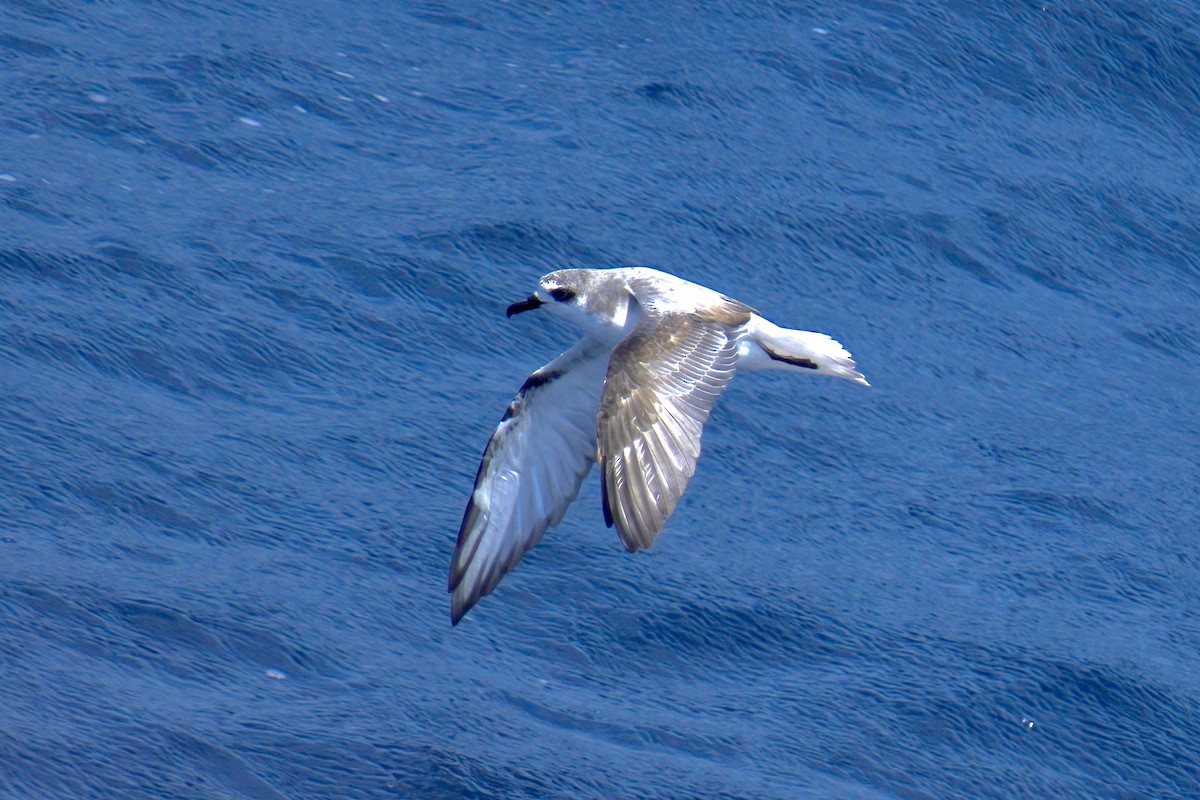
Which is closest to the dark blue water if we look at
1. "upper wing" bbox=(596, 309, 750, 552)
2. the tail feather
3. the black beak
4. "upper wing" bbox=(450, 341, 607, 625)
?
"upper wing" bbox=(450, 341, 607, 625)

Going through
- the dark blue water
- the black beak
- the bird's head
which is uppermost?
the bird's head

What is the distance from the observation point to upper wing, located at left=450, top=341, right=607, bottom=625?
19.6 feet

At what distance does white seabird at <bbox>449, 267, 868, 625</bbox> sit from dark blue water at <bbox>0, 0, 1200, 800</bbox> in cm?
69

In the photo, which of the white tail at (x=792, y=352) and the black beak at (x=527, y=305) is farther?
the black beak at (x=527, y=305)

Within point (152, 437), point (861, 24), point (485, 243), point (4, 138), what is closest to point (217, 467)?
point (152, 437)

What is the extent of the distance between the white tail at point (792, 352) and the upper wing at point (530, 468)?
606 millimetres

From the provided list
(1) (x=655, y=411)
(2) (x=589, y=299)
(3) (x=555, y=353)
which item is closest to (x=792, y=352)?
(2) (x=589, y=299)

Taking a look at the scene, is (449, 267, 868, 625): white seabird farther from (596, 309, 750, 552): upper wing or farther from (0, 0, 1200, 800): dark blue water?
(0, 0, 1200, 800): dark blue water

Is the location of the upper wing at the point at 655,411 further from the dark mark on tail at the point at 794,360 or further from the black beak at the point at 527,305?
the black beak at the point at 527,305

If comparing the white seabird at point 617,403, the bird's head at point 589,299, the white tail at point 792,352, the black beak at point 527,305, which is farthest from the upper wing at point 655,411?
the black beak at point 527,305

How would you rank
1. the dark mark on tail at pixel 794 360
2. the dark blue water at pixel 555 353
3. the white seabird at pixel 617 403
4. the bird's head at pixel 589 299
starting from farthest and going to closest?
the dark blue water at pixel 555 353 → the bird's head at pixel 589 299 → the dark mark on tail at pixel 794 360 → the white seabird at pixel 617 403

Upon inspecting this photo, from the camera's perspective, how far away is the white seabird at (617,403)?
196 inches

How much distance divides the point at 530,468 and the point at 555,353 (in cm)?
187

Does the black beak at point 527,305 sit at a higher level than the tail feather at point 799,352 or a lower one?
lower
